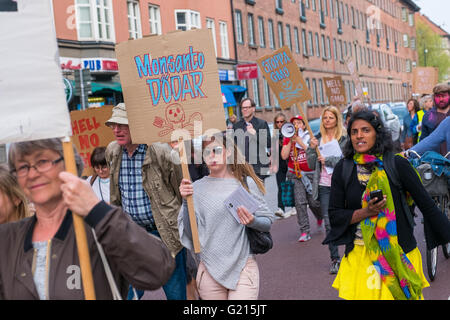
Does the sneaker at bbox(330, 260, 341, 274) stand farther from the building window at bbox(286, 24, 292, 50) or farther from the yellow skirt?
the building window at bbox(286, 24, 292, 50)

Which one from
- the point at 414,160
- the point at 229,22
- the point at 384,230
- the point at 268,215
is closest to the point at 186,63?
→ the point at 268,215

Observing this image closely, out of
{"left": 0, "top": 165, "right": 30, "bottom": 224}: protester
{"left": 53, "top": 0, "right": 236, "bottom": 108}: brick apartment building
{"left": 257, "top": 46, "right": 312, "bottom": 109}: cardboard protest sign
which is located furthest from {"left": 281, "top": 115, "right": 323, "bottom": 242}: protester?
{"left": 53, "top": 0, "right": 236, "bottom": 108}: brick apartment building

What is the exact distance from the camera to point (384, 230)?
4.47 metres

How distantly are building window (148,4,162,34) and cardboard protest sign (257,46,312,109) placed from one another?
66.0 ft

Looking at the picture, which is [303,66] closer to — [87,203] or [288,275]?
[288,275]

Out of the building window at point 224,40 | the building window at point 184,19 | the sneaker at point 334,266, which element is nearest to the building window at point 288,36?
the building window at point 224,40

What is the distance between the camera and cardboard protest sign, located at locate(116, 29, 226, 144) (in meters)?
4.75

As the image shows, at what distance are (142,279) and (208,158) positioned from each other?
2186mm

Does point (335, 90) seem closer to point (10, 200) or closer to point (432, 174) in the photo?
point (432, 174)

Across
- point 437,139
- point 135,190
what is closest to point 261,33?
point 437,139

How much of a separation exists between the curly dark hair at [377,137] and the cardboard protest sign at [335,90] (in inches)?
476

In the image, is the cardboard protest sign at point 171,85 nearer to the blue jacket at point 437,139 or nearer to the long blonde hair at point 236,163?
the long blonde hair at point 236,163

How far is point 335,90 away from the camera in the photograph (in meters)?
16.9

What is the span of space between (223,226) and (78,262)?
6.55 feet
